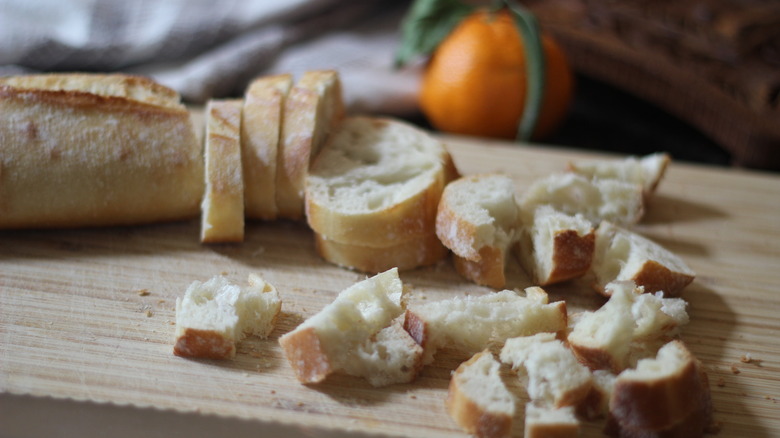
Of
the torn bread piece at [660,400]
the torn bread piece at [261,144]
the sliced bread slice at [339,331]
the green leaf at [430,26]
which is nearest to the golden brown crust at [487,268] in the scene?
the sliced bread slice at [339,331]

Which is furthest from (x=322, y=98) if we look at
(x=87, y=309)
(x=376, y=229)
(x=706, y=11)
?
(x=706, y=11)

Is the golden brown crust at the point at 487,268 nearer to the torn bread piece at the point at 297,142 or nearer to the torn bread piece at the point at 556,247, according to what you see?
the torn bread piece at the point at 556,247

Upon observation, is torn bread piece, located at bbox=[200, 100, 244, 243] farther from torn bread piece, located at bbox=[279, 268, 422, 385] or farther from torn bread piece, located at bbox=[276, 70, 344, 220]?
torn bread piece, located at bbox=[279, 268, 422, 385]

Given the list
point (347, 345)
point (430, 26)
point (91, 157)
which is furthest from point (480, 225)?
point (430, 26)

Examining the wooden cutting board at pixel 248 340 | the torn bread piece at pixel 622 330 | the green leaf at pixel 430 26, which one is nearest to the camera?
the wooden cutting board at pixel 248 340

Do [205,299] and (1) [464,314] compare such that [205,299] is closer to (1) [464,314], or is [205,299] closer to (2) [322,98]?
(1) [464,314]

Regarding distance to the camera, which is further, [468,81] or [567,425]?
[468,81]

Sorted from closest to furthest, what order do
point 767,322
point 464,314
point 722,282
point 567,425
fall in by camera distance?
point 567,425, point 464,314, point 767,322, point 722,282
